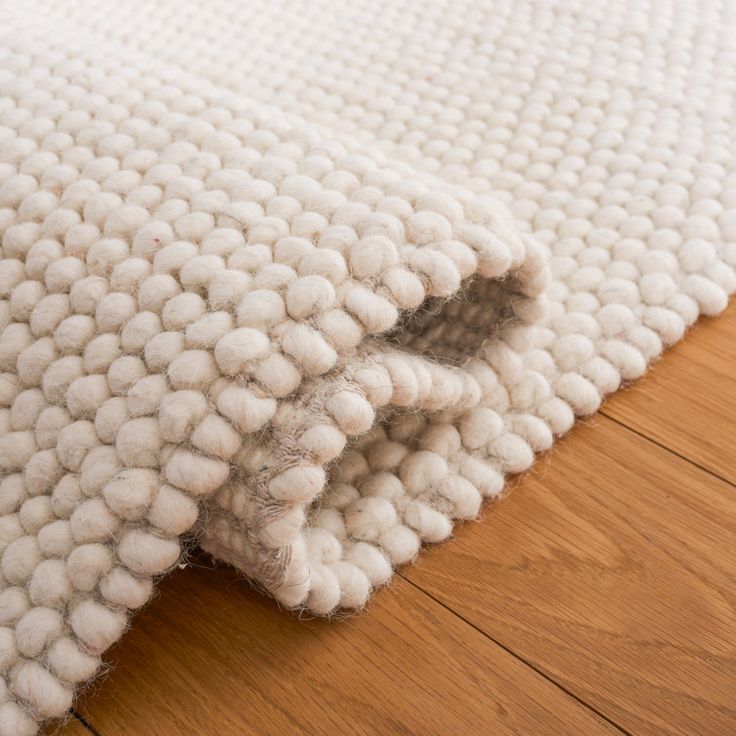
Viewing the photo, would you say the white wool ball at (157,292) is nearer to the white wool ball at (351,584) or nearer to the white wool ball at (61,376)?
the white wool ball at (61,376)

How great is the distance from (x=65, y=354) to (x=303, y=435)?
0.18 metres

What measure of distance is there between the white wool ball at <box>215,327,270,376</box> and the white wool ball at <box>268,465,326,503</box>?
66 mm

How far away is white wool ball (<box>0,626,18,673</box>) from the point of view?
495mm

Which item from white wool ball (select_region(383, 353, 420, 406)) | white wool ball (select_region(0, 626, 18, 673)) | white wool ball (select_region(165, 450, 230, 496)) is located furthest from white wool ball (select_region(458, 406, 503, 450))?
white wool ball (select_region(0, 626, 18, 673))

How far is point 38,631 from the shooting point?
0.49 meters

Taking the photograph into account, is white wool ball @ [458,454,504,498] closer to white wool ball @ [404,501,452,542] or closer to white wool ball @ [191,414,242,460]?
white wool ball @ [404,501,452,542]

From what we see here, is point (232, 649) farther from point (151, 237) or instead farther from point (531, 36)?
point (531, 36)

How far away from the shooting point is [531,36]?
0.99m

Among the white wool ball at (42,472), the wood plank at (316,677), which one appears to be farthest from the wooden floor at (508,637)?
the white wool ball at (42,472)

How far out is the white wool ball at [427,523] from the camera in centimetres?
59

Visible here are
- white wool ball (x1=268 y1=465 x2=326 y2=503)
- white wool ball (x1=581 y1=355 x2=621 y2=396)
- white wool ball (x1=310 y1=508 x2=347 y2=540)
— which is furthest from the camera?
white wool ball (x1=581 y1=355 x2=621 y2=396)

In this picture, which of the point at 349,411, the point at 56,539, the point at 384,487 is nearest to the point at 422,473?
the point at 384,487

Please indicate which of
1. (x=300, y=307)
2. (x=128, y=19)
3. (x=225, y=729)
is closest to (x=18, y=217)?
(x=300, y=307)

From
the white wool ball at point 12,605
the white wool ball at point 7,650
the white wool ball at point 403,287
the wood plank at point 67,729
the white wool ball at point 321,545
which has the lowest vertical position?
the wood plank at point 67,729
